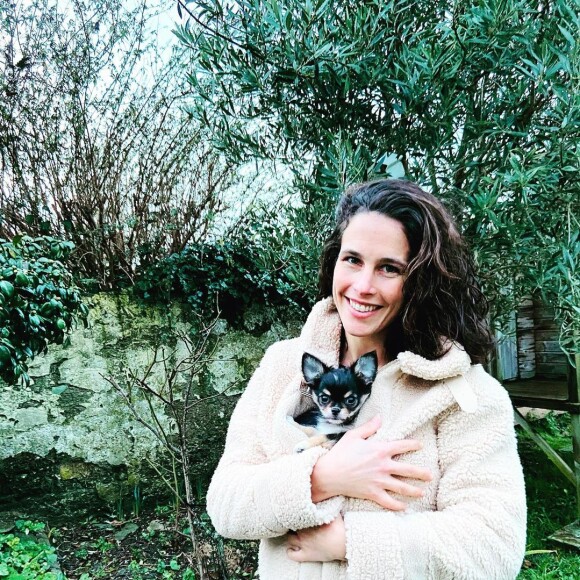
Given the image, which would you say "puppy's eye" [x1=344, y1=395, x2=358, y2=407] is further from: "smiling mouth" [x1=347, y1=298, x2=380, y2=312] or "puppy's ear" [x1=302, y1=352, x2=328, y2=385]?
"smiling mouth" [x1=347, y1=298, x2=380, y2=312]

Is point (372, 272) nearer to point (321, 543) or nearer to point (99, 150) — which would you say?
point (321, 543)

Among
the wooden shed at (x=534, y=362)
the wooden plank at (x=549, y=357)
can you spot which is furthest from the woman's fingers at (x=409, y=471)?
the wooden plank at (x=549, y=357)

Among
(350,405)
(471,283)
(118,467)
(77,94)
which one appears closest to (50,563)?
(118,467)

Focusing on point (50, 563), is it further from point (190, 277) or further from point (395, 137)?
point (395, 137)

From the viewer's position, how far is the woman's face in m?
1.52

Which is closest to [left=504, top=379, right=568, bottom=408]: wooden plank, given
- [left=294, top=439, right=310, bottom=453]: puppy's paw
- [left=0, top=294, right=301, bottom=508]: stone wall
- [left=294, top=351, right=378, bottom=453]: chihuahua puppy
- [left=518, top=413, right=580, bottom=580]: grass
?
[left=518, top=413, right=580, bottom=580]: grass

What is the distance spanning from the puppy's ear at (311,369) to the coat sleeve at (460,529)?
41 cm

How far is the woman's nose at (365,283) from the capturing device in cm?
150

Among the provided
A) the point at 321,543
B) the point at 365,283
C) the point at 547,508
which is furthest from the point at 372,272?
the point at 547,508

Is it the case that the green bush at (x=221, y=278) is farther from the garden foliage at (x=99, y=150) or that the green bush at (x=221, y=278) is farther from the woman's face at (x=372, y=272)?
the woman's face at (x=372, y=272)

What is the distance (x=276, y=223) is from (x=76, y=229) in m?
1.94

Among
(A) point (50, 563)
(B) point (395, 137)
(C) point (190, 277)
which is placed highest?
(B) point (395, 137)

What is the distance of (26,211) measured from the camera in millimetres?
4332

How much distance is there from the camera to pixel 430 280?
1.54 meters
